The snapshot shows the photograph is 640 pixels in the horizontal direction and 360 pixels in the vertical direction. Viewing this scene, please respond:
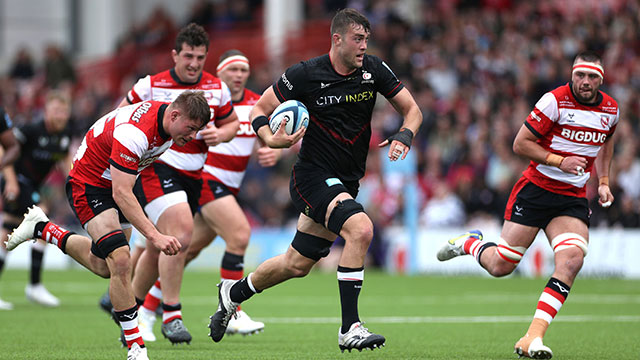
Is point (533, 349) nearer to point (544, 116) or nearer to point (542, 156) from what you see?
point (542, 156)

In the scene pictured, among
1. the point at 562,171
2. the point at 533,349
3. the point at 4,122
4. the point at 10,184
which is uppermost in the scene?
the point at 562,171

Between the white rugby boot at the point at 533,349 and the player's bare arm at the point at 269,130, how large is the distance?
8.31 feet

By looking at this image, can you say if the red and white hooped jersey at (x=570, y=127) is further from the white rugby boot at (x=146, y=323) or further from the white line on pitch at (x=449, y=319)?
the white rugby boot at (x=146, y=323)

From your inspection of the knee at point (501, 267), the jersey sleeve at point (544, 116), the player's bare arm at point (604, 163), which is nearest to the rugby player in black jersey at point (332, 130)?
the jersey sleeve at point (544, 116)

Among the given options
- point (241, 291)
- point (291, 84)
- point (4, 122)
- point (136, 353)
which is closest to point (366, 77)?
point (291, 84)

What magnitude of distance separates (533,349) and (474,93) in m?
16.0

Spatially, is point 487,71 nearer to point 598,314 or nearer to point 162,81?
point 598,314

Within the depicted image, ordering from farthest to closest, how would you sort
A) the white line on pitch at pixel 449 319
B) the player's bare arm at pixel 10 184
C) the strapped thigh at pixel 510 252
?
the player's bare arm at pixel 10 184 < the white line on pitch at pixel 449 319 < the strapped thigh at pixel 510 252

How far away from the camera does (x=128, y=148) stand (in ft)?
24.7

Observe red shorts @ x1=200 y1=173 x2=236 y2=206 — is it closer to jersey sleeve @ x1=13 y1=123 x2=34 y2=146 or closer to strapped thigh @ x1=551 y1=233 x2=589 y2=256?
strapped thigh @ x1=551 y1=233 x2=589 y2=256

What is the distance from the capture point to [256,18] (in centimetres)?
3447

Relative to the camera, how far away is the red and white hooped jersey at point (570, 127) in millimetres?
8672

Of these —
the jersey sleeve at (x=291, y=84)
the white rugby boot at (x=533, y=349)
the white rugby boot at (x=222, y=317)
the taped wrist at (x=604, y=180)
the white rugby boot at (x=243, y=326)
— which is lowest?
the white rugby boot at (x=243, y=326)

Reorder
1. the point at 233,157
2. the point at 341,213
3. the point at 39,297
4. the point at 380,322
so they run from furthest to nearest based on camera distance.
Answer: the point at 39,297
the point at 380,322
the point at 233,157
the point at 341,213
